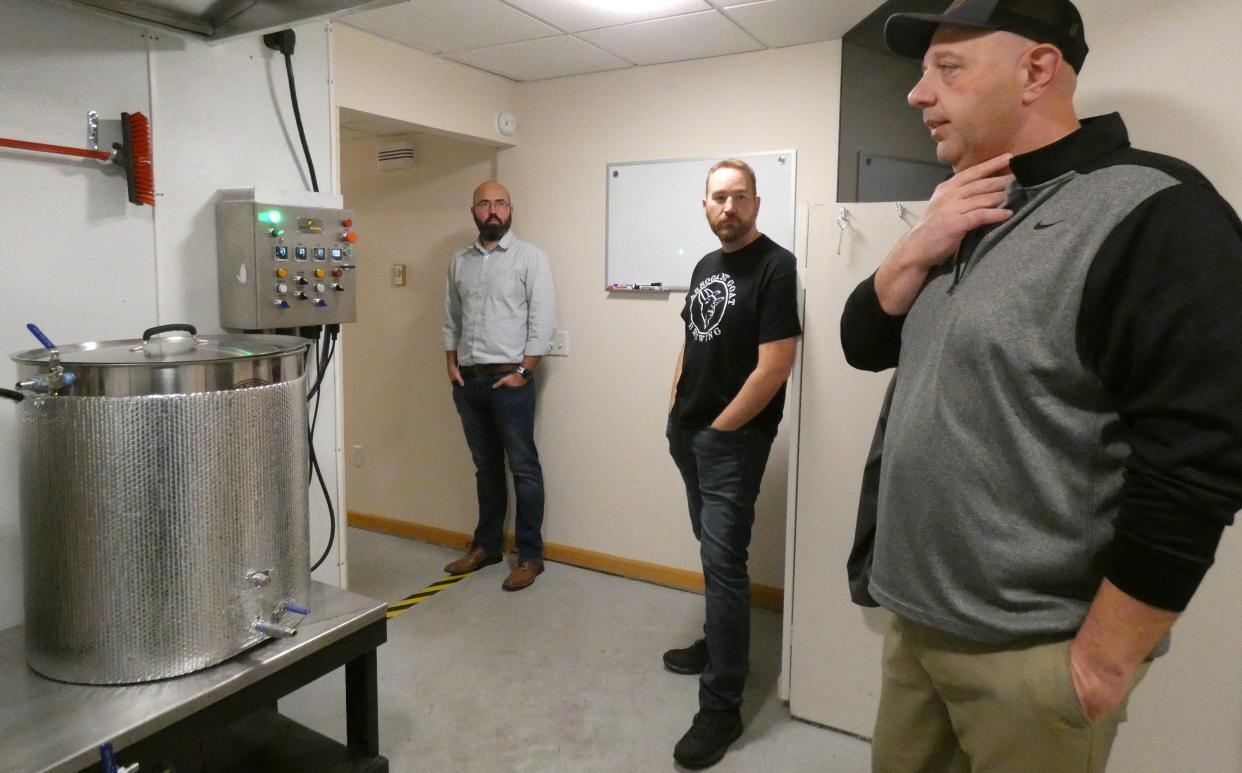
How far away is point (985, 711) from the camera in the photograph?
100cm

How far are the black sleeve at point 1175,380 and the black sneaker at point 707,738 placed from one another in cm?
152

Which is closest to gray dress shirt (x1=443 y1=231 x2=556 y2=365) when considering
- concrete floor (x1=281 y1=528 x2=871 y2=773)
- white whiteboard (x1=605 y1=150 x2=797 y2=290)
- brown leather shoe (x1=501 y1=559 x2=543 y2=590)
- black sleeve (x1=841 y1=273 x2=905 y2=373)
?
white whiteboard (x1=605 y1=150 x2=797 y2=290)

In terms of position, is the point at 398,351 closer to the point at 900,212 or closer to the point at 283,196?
the point at 283,196

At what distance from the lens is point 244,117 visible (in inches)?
86.4

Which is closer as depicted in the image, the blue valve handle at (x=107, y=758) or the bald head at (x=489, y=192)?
the blue valve handle at (x=107, y=758)

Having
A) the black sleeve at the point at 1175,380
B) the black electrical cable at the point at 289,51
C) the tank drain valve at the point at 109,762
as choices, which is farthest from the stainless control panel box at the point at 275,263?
the black sleeve at the point at 1175,380

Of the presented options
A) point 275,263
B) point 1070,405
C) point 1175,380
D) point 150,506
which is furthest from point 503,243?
point 1175,380

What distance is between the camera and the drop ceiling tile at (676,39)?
8.99 ft

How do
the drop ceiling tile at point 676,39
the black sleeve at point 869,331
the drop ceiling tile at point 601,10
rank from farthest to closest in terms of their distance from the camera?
the drop ceiling tile at point 676,39 < the drop ceiling tile at point 601,10 < the black sleeve at point 869,331

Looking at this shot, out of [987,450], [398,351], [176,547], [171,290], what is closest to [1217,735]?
[987,450]

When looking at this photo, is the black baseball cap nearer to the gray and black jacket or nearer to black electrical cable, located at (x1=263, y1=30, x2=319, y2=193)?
the gray and black jacket

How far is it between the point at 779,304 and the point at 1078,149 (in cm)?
117

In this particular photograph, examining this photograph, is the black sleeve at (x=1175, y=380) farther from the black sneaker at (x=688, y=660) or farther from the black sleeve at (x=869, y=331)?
the black sneaker at (x=688, y=660)

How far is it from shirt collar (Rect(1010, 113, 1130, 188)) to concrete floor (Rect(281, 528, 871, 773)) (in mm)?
1755
